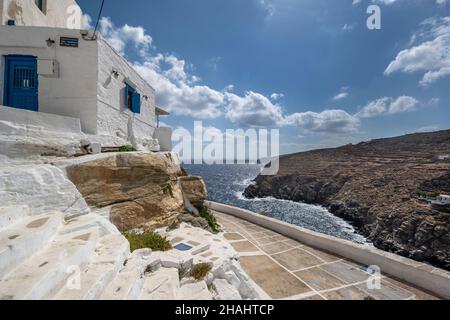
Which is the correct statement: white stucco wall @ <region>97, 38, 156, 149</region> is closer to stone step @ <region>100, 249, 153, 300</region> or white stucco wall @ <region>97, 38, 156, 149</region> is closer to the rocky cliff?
stone step @ <region>100, 249, 153, 300</region>

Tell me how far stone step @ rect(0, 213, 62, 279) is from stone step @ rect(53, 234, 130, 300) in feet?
2.71

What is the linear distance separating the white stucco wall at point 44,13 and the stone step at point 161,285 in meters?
11.5

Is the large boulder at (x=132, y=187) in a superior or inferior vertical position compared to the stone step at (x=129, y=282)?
superior

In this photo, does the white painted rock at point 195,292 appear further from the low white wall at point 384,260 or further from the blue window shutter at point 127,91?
the blue window shutter at point 127,91

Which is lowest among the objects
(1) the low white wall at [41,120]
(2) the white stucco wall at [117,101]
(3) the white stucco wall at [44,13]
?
(1) the low white wall at [41,120]

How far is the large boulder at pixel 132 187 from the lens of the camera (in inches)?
228

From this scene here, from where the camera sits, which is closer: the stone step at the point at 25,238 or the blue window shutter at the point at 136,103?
the stone step at the point at 25,238

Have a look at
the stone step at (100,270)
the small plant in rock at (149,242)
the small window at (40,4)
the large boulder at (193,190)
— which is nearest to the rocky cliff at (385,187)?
the large boulder at (193,190)

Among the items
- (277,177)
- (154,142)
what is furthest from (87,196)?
(277,177)

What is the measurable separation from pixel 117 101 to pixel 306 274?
9.85 meters

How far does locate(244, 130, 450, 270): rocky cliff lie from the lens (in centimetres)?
1850

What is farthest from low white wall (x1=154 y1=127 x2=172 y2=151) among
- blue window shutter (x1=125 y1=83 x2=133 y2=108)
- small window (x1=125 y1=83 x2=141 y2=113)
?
blue window shutter (x1=125 y1=83 x2=133 y2=108)

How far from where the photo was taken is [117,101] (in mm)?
8922

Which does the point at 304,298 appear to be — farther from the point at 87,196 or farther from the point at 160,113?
the point at 160,113
